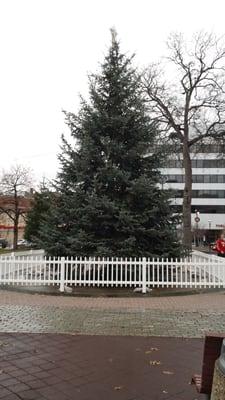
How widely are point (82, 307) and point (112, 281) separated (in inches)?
104

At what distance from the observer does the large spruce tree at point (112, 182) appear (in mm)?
15195

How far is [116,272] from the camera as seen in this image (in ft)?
44.0

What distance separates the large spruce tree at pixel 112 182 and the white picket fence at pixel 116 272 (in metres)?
0.96

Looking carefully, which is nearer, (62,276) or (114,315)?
(114,315)

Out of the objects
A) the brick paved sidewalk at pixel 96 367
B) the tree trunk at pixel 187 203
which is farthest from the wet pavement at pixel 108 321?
the tree trunk at pixel 187 203

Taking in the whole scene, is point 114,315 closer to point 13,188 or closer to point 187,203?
point 187,203

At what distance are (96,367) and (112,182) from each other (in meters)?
10.3

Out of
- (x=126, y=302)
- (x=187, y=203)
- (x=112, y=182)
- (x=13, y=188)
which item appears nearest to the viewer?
(x=126, y=302)

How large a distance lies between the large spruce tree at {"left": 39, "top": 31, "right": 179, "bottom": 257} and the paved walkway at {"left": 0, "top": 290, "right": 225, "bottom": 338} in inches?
120

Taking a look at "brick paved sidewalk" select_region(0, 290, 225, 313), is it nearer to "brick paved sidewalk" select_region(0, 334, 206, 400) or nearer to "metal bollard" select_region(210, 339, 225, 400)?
"brick paved sidewalk" select_region(0, 334, 206, 400)

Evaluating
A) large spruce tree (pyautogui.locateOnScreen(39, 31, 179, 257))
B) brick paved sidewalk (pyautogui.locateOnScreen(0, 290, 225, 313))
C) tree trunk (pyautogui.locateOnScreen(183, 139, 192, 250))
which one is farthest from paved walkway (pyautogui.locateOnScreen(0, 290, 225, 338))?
tree trunk (pyautogui.locateOnScreen(183, 139, 192, 250))

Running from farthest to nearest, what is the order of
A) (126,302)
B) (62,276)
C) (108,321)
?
(62,276)
(126,302)
(108,321)

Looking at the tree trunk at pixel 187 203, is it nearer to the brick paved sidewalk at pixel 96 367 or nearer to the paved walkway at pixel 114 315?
the paved walkway at pixel 114 315

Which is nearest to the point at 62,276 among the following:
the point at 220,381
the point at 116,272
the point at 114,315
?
the point at 116,272
